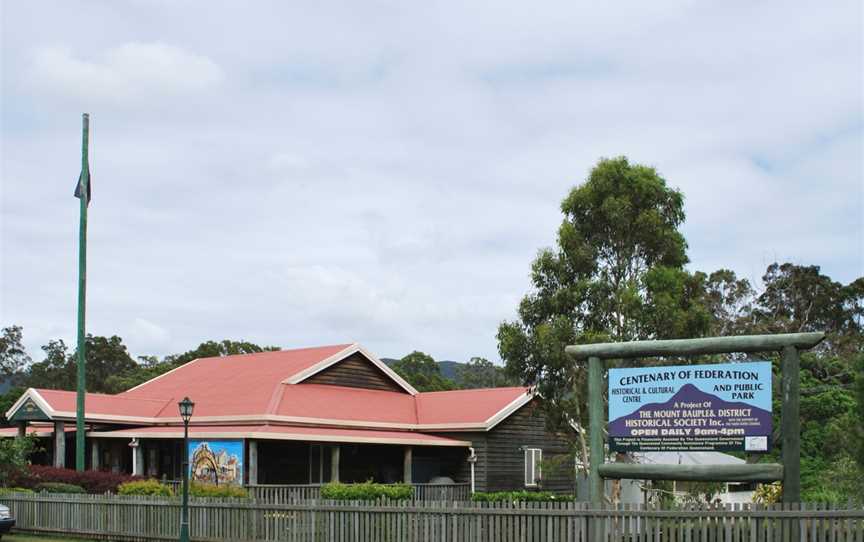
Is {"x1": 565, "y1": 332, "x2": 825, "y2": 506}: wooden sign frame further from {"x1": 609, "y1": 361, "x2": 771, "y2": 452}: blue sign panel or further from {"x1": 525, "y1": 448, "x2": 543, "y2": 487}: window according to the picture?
{"x1": 525, "y1": 448, "x2": 543, "y2": 487}: window

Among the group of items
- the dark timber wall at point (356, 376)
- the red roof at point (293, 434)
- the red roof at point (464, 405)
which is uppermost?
the dark timber wall at point (356, 376)

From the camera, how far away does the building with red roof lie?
34.0m

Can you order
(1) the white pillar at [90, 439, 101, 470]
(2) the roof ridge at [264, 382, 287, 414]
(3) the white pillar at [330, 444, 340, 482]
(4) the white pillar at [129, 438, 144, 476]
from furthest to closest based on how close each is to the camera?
(1) the white pillar at [90, 439, 101, 470] < (4) the white pillar at [129, 438, 144, 476] < (2) the roof ridge at [264, 382, 287, 414] < (3) the white pillar at [330, 444, 340, 482]

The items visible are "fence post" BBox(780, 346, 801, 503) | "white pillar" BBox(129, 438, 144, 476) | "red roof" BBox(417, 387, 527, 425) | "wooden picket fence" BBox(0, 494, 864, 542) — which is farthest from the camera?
"red roof" BBox(417, 387, 527, 425)

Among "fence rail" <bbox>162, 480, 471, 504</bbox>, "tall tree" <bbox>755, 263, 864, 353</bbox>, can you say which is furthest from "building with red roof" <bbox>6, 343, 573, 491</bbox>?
"tall tree" <bbox>755, 263, 864, 353</bbox>

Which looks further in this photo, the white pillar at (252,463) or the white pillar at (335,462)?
the white pillar at (335,462)

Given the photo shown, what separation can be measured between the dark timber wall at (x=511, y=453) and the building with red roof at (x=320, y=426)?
0.15 feet

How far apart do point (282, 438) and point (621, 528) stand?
16354 mm

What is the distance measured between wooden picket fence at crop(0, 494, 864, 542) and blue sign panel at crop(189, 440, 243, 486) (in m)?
6.57

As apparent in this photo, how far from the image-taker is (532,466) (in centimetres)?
3838

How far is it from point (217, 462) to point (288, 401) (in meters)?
3.65

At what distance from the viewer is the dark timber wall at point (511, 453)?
121 feet

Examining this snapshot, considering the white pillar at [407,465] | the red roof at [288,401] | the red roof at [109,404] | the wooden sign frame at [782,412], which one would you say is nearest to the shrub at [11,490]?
the red roof at [288,401]

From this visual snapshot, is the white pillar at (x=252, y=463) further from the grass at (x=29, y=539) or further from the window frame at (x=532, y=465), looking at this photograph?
the window frame at (x=532, y=465)
